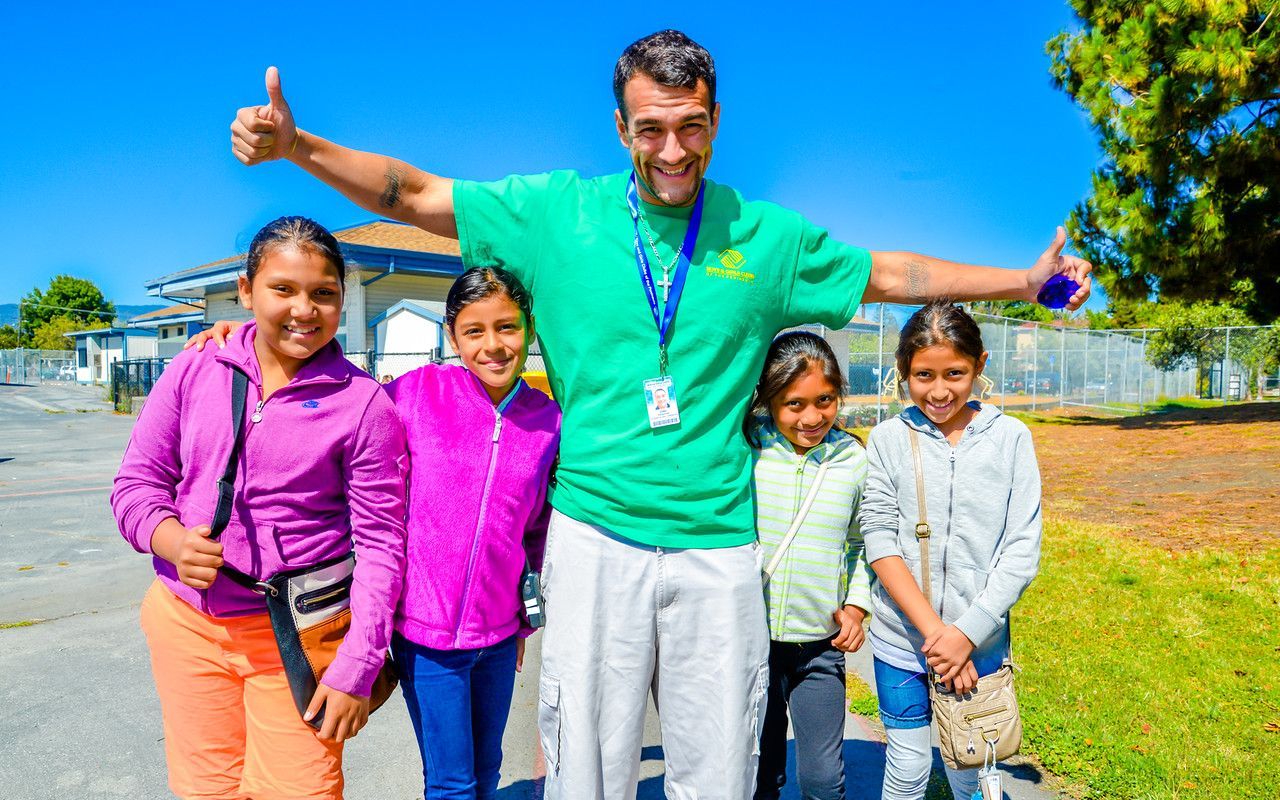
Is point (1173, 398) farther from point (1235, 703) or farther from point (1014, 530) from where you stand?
point (1014, 530)

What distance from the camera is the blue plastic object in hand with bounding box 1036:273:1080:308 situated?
2.43m

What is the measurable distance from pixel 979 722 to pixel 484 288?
1893mm

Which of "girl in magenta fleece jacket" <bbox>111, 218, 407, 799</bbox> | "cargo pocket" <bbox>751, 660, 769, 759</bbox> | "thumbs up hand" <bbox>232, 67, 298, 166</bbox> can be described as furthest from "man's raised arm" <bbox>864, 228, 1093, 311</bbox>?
"thumbs up hand" <bbox>232, 67, 298, 166</bbox>

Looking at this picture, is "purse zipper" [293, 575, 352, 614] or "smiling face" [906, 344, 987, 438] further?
"smiling face" [906, 344, 987, 438]

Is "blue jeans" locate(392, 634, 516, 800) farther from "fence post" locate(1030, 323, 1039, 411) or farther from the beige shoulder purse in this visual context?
"fence post" locate(1030, 323, 1039, 411)

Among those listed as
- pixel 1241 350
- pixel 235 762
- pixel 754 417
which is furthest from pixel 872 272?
pixel 1241 350

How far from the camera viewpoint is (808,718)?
8.06 ft

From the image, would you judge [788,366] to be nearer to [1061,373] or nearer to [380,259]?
[380,259]

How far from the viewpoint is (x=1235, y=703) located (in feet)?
12.7

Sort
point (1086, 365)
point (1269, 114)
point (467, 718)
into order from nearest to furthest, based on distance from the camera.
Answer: point (467, 718) → point (1269, 114) → point (1086, 365)

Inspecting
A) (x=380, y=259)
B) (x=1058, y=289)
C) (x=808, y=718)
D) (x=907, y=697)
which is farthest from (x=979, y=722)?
(x=380, y=259)

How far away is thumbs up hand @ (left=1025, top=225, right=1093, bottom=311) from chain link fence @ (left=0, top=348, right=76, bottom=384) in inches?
2643

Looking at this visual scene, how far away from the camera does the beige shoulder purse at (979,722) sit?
2.37 meters

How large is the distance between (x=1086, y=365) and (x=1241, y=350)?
31.1ft
